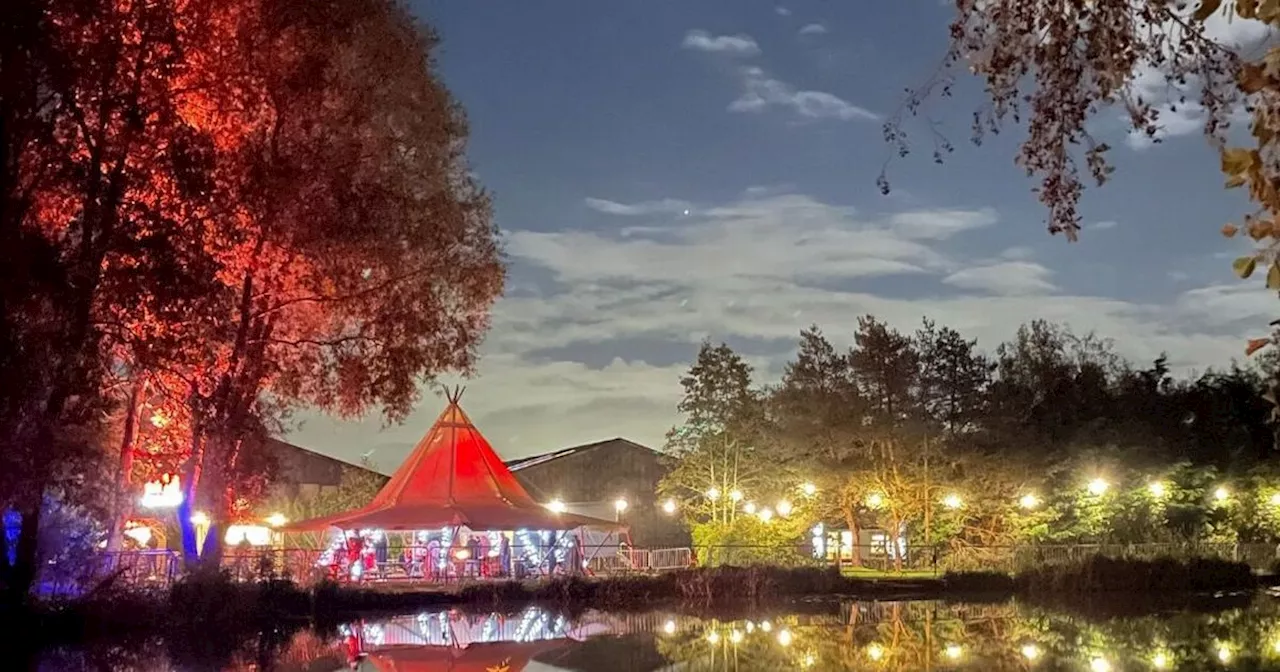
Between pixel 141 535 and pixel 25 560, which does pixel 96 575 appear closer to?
pixel 25 560

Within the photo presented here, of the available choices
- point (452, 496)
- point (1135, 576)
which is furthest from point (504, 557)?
→ point (1135, 576)

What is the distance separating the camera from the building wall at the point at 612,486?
120 ft

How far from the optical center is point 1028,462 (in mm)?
29688

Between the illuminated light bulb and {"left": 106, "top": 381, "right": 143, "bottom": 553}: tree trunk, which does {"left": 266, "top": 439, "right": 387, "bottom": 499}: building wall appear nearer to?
the illuminated light bulb

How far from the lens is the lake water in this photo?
11055 millimetres

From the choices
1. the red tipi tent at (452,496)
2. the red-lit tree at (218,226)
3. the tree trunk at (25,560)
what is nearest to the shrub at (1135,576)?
the red tipi tent at (452,496)

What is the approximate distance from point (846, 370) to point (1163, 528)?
895 centimetres

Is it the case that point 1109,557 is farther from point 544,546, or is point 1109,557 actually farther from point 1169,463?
point 544,546

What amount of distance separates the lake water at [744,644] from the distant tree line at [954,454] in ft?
34.7

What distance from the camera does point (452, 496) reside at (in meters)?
25.8

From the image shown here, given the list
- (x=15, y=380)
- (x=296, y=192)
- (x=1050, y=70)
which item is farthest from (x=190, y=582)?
(x=1050, y=70)

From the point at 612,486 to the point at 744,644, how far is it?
24.0 meters

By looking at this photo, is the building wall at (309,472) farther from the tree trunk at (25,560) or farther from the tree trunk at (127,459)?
the tree trunk at (25,560)

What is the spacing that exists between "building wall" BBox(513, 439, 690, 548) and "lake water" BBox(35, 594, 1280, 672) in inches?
674
